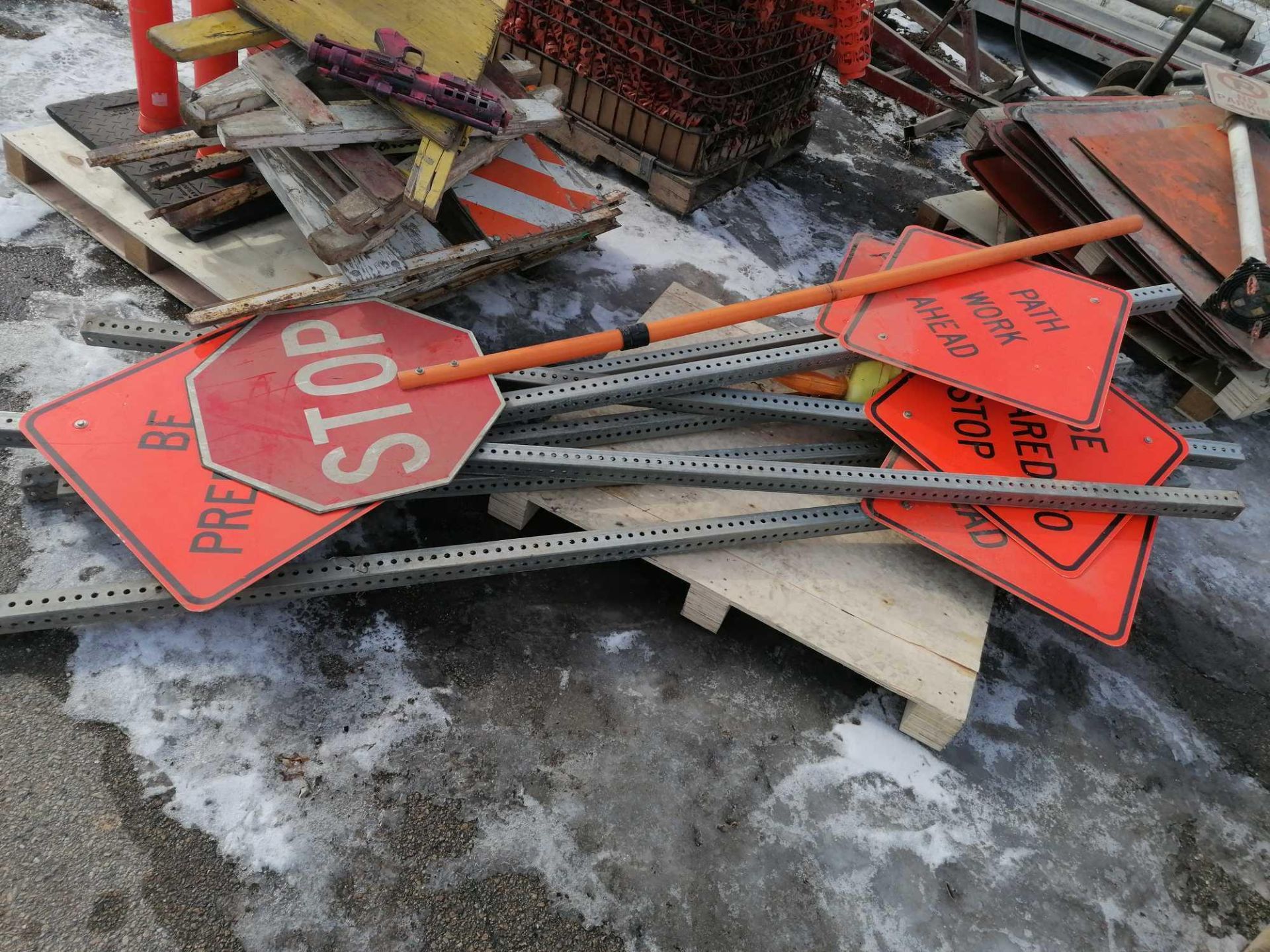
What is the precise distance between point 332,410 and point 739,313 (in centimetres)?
166

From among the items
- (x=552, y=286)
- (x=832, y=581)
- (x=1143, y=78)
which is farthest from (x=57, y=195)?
(x=1143, y=78)

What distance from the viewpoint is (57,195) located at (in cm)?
395

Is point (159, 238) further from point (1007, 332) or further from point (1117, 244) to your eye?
point (1117, 244)

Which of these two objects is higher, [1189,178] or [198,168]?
[1189,178]

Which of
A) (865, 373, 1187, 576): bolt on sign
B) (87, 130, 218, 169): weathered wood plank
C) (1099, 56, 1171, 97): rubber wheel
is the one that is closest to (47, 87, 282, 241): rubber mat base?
(87, 130, 218, 169): weathered wood plank

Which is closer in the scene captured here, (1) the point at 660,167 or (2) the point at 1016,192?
(1) the point at 660,167

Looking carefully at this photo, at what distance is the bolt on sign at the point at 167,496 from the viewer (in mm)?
2551

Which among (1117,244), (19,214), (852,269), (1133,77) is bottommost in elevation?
(19,214)

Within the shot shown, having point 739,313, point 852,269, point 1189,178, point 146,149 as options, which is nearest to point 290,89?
point 146,149

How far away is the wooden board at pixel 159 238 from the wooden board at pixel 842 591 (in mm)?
1504

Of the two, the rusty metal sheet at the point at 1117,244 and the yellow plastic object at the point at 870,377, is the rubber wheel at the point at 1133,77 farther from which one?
the yellow plastic object at the point at 870,377

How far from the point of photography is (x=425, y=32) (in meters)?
3.55

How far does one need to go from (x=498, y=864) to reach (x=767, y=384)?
2.38 metres

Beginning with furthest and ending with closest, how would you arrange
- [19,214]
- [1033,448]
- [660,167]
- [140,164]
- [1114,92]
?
[1114,92] → [660,167] → [19,214] → [140,164] → [1033,448]
